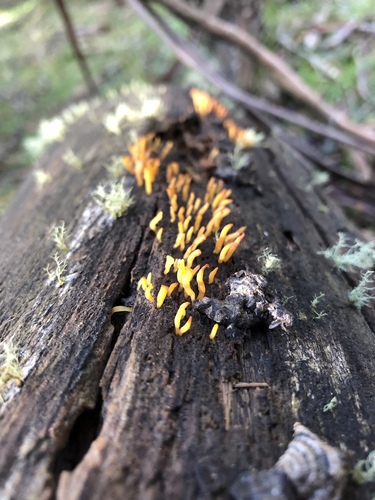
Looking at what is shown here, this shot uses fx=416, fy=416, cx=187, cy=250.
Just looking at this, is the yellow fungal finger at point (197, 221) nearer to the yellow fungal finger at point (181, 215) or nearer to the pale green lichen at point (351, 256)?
the yellow fungal finger at point (181, 215)

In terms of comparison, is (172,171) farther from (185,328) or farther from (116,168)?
(185,328)

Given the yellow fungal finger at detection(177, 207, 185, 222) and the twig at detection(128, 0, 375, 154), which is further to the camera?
the twig at detection(128, 0, 375, 154)

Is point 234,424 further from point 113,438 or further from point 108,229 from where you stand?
point 108,229

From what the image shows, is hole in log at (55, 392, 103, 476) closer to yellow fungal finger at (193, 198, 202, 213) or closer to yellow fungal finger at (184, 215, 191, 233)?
yellow fungal finger at (184, 215, 191, 233)

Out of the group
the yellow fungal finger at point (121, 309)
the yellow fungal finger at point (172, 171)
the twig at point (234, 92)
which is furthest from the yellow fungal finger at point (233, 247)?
the twig at point (234, 92)

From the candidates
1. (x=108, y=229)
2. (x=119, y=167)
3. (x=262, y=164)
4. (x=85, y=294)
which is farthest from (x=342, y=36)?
(x=85, y=294)

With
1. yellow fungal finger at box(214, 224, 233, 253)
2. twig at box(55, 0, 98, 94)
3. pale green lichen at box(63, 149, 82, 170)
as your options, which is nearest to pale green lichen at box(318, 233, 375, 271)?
yellow fungal finger at box(214, 224, 233, 253)

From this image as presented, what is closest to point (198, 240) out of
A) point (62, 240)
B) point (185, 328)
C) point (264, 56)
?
point (185, 328)
